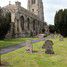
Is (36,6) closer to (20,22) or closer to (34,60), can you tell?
(20,22)

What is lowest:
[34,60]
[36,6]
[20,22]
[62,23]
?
[34,60]

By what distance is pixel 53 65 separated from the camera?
18.4 meters

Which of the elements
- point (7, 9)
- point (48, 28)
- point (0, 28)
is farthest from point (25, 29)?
point (0, 28)

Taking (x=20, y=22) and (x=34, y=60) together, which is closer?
(x=34, y=60)

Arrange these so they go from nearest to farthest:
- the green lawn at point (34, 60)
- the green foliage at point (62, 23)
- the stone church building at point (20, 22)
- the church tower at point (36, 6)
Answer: the green lawn at point (34, 60), the green foliage at point (62, 23), the stone church building at point (20, 22), the church tower at point (36, 6)

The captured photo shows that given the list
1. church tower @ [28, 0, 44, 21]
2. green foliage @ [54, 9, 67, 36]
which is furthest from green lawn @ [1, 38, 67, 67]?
church tower @ [28, 0, 44, 21]

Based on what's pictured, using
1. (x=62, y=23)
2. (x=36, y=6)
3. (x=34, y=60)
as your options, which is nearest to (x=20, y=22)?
(x=62, y=23)

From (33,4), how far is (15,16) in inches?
1489

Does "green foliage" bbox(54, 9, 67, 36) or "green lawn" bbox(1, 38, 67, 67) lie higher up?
"green foliage" bbox(54, 9, 67, 36)

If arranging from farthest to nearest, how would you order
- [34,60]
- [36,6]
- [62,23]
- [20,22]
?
[36,6] < [20,22] < [62,23] < [34,60]

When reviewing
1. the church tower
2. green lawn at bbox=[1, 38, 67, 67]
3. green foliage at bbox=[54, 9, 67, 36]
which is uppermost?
the church tower

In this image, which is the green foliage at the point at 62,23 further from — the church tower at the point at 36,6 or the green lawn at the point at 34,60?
the green lawn at the point at 34,60

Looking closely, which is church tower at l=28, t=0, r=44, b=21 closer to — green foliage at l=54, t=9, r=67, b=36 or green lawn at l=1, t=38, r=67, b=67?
green foliage at l=54, t=9, r=67, b=36

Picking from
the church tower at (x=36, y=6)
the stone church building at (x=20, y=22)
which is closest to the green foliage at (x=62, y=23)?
the stone church building at (x=20, y=22)
